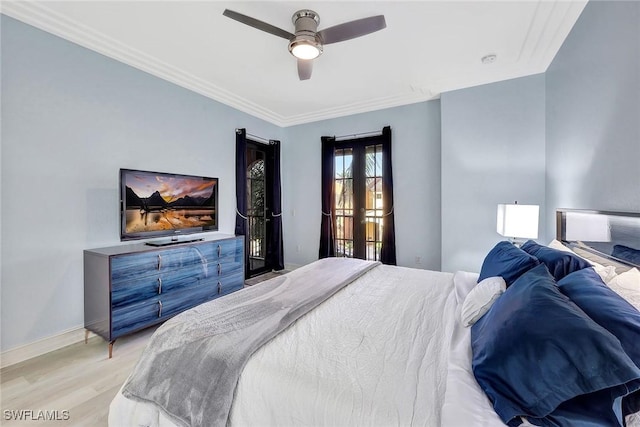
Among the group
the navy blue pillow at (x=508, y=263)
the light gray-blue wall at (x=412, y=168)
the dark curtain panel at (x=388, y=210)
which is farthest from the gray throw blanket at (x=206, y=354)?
the light gray-blue wall at (x=412, y=168)

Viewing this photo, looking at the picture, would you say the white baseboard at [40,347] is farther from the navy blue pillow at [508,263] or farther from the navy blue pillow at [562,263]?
the navy blue pillow at [562,263]

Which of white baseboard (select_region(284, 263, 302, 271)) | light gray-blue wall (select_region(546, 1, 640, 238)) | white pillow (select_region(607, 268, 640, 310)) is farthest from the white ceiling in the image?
white baseboard (select_region(284, 263, 302, 271))

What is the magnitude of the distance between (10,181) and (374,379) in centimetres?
299

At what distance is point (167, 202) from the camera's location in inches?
115

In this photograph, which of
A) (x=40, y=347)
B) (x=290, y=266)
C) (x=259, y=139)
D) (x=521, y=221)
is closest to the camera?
(x=40, y=347)

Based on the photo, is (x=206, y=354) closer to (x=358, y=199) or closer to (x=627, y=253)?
(x=627, y=253)

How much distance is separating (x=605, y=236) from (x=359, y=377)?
1.76 metres

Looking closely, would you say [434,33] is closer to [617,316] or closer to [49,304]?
[617,316]

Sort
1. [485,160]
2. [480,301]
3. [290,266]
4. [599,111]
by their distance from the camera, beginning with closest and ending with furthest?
[480,301]
[599,111]
[485,160]
[290,266]

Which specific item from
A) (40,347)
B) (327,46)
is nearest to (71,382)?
(40,347)

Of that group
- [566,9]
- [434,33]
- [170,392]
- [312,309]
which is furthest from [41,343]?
[566,9]

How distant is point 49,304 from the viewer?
89.9 inches

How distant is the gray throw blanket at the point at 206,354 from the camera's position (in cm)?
106

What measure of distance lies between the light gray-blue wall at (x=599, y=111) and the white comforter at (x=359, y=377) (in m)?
1.30
